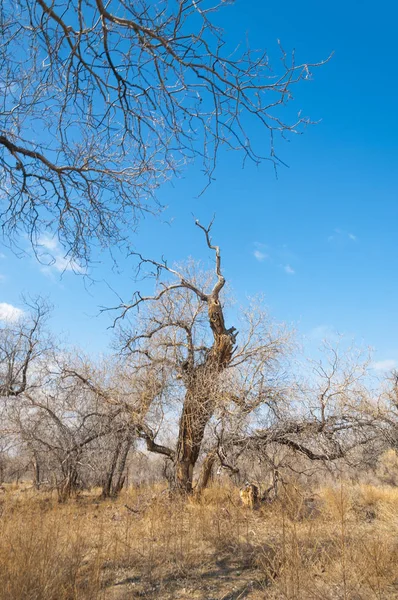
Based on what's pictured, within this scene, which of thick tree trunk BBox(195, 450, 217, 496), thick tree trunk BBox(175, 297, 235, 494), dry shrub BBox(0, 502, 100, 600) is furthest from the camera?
thick tree trunk BBox(195, 450, 217, 496)

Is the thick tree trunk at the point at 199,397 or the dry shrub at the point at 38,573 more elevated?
the thick tree trunk at the point at 199,397

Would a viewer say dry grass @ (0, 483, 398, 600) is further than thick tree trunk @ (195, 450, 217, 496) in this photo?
No

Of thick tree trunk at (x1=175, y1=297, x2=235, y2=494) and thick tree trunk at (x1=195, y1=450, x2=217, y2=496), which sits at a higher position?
thick tree trunk at (x1=175, y1=297, x2=235, y2=494)

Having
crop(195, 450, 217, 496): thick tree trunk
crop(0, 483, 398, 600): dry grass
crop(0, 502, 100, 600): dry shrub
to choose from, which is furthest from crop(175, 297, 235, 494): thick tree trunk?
crop(0, 502, 100, 600): dry shrub

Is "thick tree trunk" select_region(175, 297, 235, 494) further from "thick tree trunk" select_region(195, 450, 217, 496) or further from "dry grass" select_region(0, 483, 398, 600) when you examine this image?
"dry grass" select_region(0, 483, 398, 600)

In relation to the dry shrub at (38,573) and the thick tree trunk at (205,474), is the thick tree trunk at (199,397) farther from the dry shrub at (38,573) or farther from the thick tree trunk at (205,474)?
the dry shrub at (38,573)

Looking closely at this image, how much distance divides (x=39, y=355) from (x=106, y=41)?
14081 millimetres

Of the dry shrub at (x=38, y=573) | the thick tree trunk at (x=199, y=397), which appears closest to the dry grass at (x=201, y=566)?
the dry shrub at (x=38, y=573)

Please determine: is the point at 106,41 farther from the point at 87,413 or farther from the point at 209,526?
the point at 87,413

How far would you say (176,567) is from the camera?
4.78 metres

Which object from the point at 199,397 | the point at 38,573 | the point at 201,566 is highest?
the point at 199,397

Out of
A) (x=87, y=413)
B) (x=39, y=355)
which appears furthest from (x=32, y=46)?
(x=39, y=355)

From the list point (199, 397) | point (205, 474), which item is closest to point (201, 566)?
point (199, 397)

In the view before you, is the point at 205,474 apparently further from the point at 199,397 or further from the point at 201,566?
the point at 201,566
